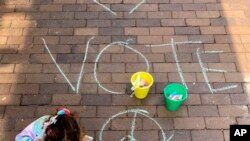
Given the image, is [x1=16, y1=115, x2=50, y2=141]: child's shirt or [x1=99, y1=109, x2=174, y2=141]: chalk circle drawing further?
[x1=99, y1=109, x2=174, y2=141]: chalk circle drawing

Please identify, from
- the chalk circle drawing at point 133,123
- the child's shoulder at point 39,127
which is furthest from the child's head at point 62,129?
the chalk circle drawing at point 133,123

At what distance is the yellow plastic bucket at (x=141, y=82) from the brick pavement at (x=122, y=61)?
0.46 feet

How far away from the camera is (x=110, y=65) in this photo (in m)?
4.38

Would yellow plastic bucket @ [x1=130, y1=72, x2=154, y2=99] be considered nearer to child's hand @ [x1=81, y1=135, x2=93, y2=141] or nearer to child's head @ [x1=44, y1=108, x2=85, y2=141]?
child's hand @ [x1=81, y1=135, x2=93, y2=141]

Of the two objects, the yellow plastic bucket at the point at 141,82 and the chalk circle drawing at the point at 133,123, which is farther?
the yellow plastic bucket at the point at 141,82

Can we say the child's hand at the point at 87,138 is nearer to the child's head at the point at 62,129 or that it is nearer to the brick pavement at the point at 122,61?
the brick pavement at the point at 122,61

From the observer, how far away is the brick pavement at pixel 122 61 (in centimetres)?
393

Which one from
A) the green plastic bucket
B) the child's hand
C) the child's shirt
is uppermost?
the green plastic bucket

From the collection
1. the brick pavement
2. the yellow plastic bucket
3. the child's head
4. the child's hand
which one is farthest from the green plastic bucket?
the child's head

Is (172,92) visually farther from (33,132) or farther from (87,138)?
(33,132)

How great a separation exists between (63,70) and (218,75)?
1928 mm

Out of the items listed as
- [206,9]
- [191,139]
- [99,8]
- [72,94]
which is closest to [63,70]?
[72,94]

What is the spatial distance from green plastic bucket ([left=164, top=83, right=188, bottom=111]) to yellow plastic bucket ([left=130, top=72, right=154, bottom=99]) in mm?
208

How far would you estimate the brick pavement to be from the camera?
3930 mm
